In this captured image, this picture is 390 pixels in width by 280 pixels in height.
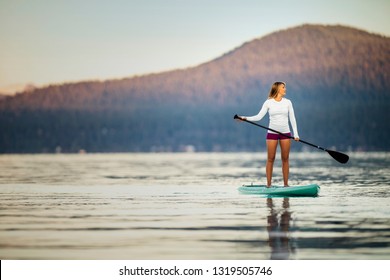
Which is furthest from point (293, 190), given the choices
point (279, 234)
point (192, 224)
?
point (279, 234)

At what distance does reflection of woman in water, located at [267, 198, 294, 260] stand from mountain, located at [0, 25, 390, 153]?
25.1 metres

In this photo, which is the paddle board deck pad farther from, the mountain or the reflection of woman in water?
the mountain

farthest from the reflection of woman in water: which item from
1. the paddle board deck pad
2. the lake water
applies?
the paddle board deck pad

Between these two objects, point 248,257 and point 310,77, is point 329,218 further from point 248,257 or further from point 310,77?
point 310,77

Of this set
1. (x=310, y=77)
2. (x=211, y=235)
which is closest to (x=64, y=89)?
(x=310, y=77)

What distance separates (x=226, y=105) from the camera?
59281 millimetres

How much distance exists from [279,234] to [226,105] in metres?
49.2

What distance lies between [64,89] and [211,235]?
3495 cm

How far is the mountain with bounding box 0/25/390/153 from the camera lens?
4641 centimetres

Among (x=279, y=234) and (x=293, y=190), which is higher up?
(x=293, y=190)

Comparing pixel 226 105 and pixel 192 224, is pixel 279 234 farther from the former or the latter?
pixel 226 105

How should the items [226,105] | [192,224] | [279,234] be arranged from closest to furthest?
[279,234], [192,224], [226,105]

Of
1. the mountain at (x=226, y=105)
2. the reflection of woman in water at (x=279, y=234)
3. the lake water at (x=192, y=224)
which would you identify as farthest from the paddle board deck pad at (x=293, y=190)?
the mountain at (x=226, y=105)

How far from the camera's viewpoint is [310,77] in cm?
4688
